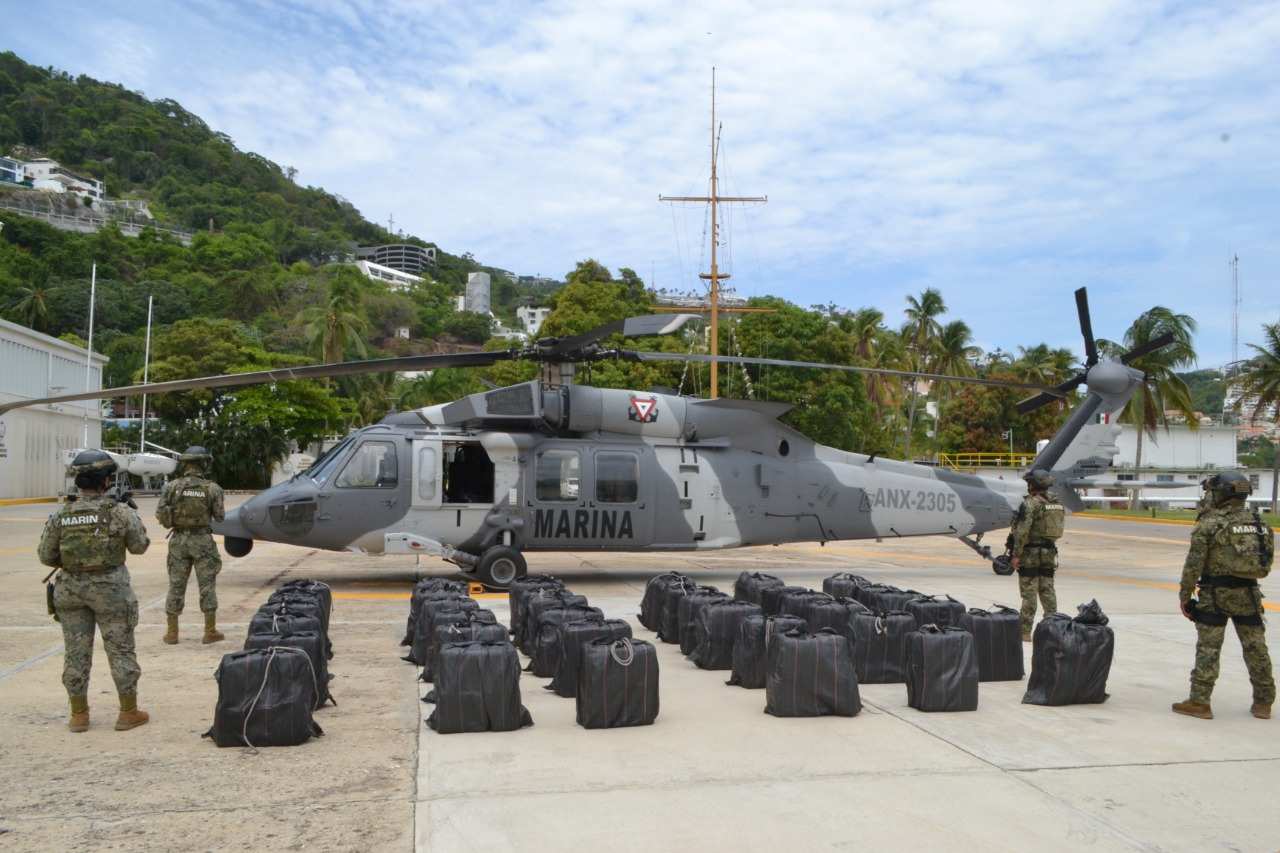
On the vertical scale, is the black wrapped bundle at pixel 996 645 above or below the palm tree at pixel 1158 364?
below

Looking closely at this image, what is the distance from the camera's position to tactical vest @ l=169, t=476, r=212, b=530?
969 centimetres

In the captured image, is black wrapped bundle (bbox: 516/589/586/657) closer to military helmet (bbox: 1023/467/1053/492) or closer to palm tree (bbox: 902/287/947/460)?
military helmet (bbox: 1023/467/1053/492)

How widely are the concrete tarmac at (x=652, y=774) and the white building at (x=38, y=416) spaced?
3613cm

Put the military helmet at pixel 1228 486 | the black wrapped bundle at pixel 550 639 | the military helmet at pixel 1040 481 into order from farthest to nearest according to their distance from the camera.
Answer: the military helmet at pixel 1040 481, the black wrapped bundle at pixel 550 639, the military helmet at pixel 1228 486

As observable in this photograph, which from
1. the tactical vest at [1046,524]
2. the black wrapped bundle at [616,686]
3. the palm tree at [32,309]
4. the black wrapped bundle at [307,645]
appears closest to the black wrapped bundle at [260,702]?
the black wrapped bundle at [307,645]

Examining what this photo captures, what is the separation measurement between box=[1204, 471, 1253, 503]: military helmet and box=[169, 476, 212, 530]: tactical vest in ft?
29.6

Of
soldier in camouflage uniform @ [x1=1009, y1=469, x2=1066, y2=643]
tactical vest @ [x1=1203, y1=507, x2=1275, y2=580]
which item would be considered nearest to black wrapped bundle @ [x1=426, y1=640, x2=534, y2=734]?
tactical vest @ [x1=1203, y1=507, x2=1275, y2=580]

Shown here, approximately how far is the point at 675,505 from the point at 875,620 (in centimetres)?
696

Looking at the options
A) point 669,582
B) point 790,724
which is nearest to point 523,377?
point 669,582

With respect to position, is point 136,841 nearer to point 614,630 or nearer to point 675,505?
point 614,630

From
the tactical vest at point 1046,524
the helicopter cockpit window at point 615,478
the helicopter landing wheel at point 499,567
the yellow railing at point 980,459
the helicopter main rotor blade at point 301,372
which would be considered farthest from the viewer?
the yellow railing at point 980,459

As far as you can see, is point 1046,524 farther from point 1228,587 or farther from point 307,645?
point 307,645

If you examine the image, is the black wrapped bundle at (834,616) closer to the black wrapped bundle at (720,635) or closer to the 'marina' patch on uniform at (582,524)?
the black wrapped bundle at (720,635)

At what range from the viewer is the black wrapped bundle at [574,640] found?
723 cm
